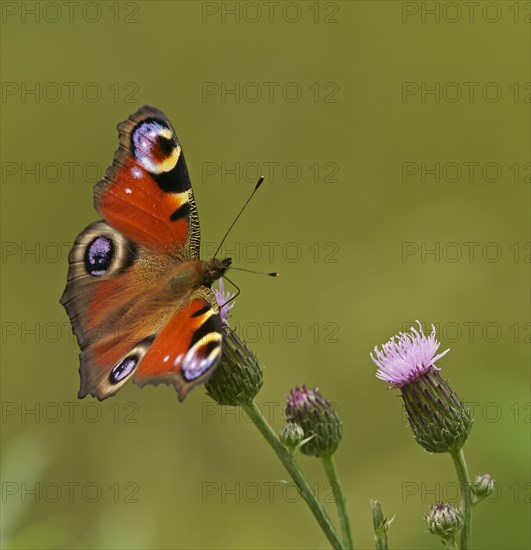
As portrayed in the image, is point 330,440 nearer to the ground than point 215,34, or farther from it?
nearer to the ground

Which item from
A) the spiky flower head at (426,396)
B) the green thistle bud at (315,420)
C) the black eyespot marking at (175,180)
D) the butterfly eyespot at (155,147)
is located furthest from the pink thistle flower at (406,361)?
the butterfly eyespot at (155,147)

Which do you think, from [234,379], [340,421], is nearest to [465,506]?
[340,421]

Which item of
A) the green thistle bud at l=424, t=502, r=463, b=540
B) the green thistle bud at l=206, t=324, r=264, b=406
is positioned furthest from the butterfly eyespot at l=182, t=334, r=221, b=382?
the green thistle bud at l=424, t=502, r=463, b=540

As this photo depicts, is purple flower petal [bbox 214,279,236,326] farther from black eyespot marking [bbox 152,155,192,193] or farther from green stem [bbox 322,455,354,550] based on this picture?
green stem [bbox 322,455,354,550]

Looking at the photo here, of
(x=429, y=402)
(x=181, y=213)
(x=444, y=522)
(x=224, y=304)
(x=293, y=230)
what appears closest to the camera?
(x=444, y=522)

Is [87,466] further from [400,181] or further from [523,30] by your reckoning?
[523,30]

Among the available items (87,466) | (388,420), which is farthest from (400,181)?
(87,466)

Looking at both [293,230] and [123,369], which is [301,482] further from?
[293,230]
